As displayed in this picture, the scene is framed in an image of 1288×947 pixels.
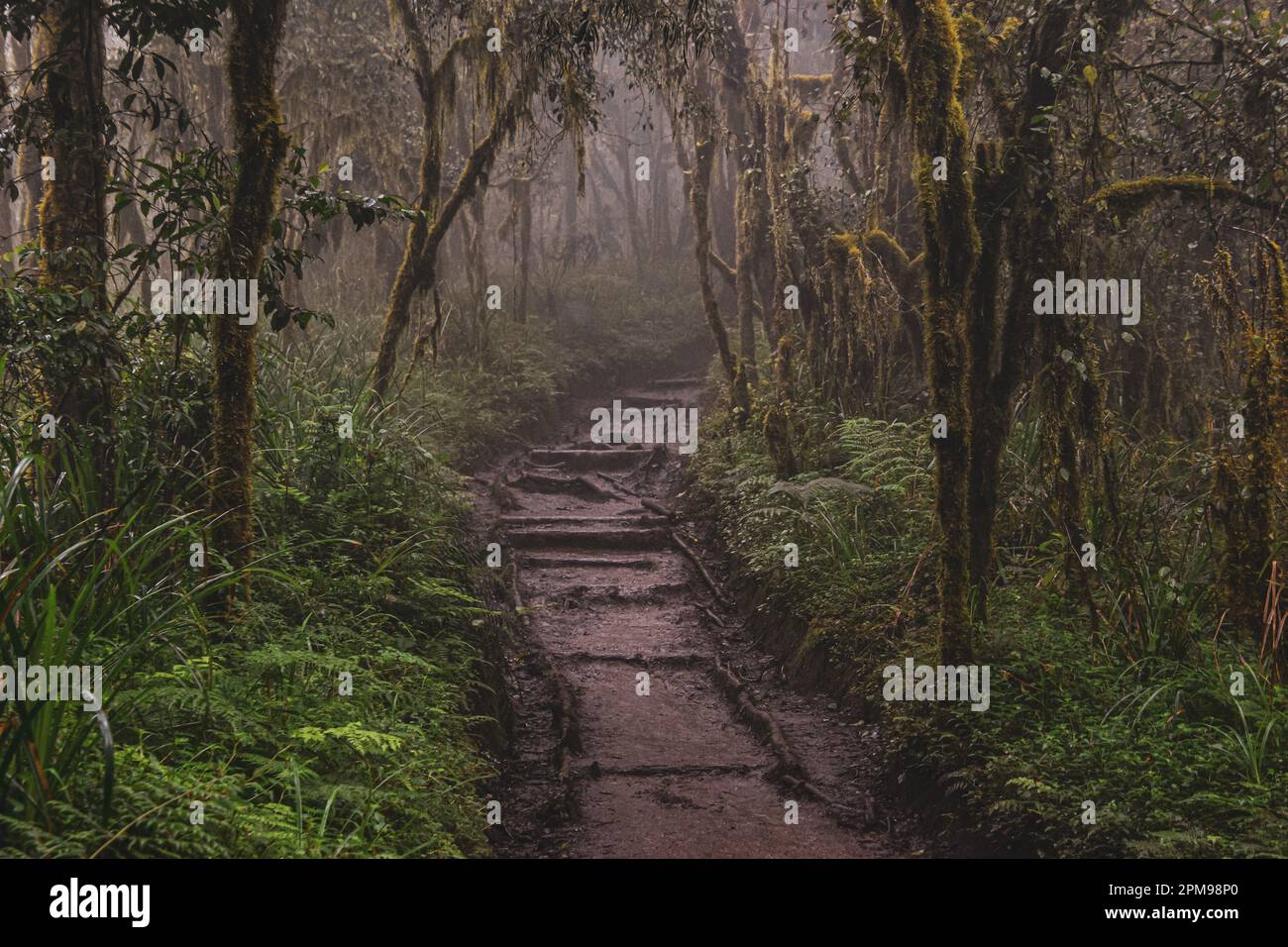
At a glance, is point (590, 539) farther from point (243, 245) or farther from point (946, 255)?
point (243, 245)

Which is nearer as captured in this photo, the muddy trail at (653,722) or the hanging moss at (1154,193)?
the muddy trail at (653,722)

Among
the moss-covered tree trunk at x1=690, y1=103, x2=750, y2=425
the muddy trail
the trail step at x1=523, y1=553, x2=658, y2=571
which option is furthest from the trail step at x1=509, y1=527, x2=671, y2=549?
the moss-covered tree trunk at x1=690, y1=103, x2=750, y2=425

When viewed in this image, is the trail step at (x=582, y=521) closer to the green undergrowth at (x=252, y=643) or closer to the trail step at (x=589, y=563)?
the trail step at (x=589, y=563)

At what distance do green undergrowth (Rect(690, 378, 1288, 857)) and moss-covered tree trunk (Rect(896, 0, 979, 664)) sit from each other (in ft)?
1.78

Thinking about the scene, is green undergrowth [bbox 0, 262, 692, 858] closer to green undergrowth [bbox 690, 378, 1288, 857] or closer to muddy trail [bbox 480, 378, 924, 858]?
muddy trail [bbox 480, 378, 924, 858]

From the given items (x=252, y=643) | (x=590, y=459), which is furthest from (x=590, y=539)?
(x=252, y=643)

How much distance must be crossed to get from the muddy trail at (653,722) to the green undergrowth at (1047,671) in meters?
0.37

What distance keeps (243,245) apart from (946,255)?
380 cm

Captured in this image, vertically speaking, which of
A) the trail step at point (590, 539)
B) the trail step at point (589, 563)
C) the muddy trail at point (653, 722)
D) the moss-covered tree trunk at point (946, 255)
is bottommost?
the muddy trail at point (653, 722)

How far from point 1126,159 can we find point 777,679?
6.85 m

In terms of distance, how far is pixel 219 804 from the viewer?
333 cm

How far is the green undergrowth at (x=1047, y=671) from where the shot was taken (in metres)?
4.27

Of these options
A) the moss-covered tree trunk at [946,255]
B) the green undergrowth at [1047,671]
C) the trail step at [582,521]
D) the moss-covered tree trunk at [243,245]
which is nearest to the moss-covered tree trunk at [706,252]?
the trail step at [582,521]
